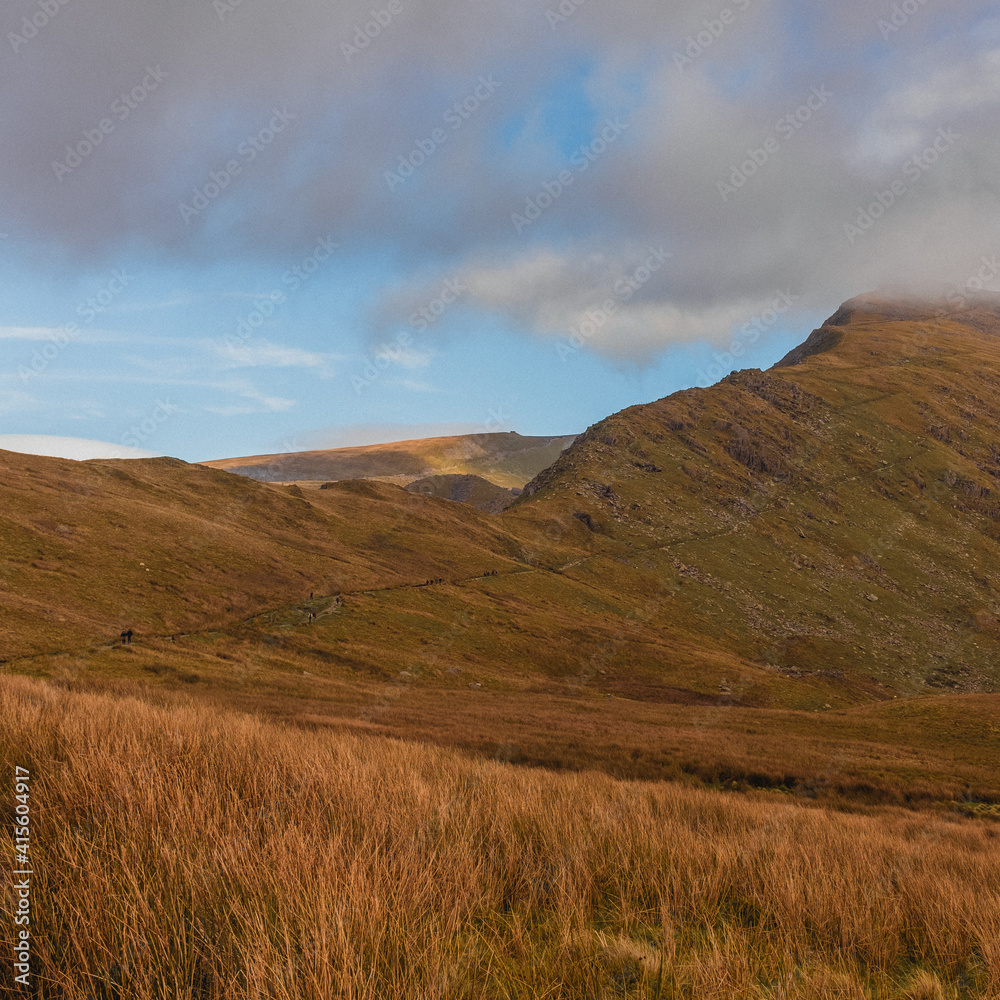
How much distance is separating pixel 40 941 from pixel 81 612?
58314 mm

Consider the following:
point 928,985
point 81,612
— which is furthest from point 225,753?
point 81,612

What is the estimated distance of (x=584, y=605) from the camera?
10744cm

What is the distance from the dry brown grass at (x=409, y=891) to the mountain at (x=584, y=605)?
1811 cm

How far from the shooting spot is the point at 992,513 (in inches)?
7559

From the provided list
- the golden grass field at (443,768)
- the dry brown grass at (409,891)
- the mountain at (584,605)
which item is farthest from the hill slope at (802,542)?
the dry brown grass at (409,891)

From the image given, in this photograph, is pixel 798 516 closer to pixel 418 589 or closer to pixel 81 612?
pixel 418 589

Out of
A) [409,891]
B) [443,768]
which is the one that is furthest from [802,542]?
[409,891]

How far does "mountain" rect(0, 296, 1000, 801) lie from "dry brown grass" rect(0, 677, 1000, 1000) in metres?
18.1

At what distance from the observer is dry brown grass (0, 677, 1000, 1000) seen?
3.61 metres

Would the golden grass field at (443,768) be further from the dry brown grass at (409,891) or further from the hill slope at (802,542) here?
the hill slope at (802,542)

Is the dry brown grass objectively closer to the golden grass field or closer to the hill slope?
the golden grass field

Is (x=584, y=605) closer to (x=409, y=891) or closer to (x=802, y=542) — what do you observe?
(x=802, y=542)

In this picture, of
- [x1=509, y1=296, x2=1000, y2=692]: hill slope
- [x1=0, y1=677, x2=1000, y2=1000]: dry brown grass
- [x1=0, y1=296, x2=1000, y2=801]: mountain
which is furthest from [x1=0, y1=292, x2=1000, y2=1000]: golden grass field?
[x1=509, y1=296, x2=1000, y2=692]: hill slope

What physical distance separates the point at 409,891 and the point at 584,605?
104805 millimetres
